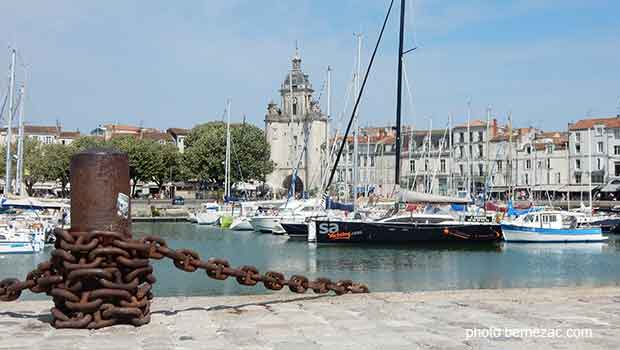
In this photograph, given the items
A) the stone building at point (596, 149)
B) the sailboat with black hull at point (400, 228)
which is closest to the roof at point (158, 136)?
the stone building at point (596, 149)

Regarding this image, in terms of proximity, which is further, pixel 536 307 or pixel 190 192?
pixel 190 192

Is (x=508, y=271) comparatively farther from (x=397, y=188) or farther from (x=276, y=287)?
(x=276, y=287)

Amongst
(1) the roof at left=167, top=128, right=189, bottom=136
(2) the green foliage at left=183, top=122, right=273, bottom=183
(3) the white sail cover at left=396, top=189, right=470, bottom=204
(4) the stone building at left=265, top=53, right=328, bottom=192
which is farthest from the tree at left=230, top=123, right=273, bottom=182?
(3) the white sail cover at left=396, top=189, right=470, bottom=204

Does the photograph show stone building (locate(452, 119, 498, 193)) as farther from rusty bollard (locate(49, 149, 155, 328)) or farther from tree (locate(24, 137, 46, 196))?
rusty bollard (locate(49, 149, 155, 328))

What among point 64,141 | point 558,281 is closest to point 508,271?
point 558,281

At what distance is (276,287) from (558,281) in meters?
20.2

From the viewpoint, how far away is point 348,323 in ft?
26.9

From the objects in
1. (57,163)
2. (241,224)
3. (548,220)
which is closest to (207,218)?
(241,224)

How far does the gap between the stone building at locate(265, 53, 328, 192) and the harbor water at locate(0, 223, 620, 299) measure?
6224cm

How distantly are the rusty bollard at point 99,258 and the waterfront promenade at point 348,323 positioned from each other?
0.21m

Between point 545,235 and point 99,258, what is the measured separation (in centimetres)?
3998

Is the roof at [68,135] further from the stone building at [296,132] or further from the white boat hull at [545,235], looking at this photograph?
the white boat hull at [545,235]

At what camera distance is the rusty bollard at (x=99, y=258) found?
751cm

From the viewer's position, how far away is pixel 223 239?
5009cm
